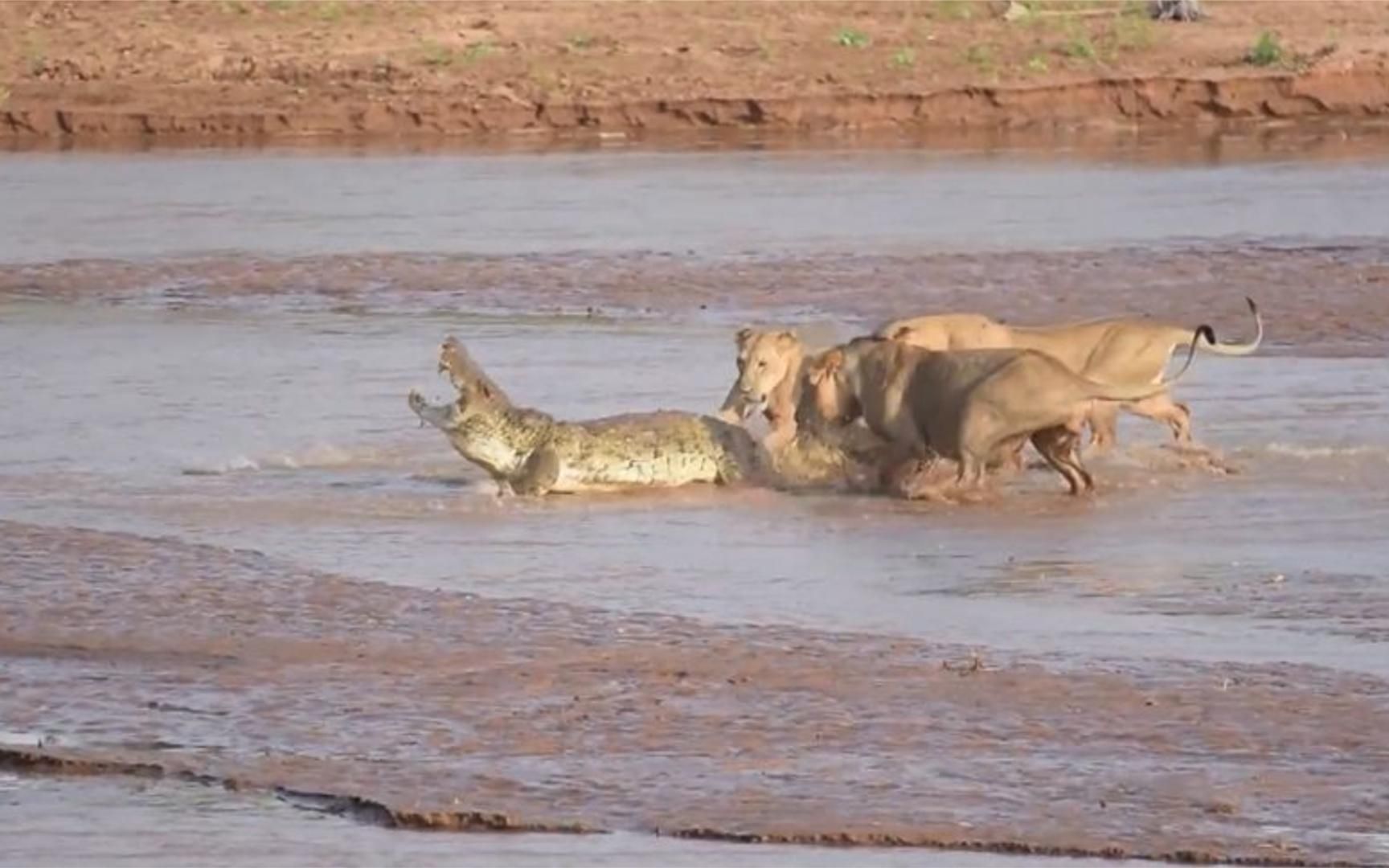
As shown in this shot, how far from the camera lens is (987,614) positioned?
34.5 feet

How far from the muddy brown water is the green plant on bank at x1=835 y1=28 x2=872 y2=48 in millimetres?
7911

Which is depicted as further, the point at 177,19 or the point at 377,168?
the point at 177,19

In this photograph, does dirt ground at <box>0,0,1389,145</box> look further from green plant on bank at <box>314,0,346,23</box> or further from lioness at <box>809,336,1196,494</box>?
lioness at <box>809,336,1196,494</box>

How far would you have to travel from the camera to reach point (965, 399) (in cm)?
1262

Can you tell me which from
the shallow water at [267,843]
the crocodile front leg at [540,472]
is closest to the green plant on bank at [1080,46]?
the crocodile front leg at [540,472]

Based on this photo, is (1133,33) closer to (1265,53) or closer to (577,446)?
(1265,53)

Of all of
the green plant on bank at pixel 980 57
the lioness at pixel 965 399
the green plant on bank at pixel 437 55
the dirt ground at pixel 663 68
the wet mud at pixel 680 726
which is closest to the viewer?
the wet mud at pixel 680 726

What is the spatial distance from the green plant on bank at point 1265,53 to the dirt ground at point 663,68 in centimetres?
3

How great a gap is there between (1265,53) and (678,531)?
19.4 metres

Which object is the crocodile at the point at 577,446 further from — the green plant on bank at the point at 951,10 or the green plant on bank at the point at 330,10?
the green plant on bank at the point at 330,10

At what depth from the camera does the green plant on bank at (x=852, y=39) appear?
105ft

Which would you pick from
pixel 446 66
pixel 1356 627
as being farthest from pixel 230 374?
pixel 446 66

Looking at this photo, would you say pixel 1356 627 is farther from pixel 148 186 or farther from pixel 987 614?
pixel 148 186

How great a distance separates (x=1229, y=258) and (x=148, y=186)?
9.76 metres
